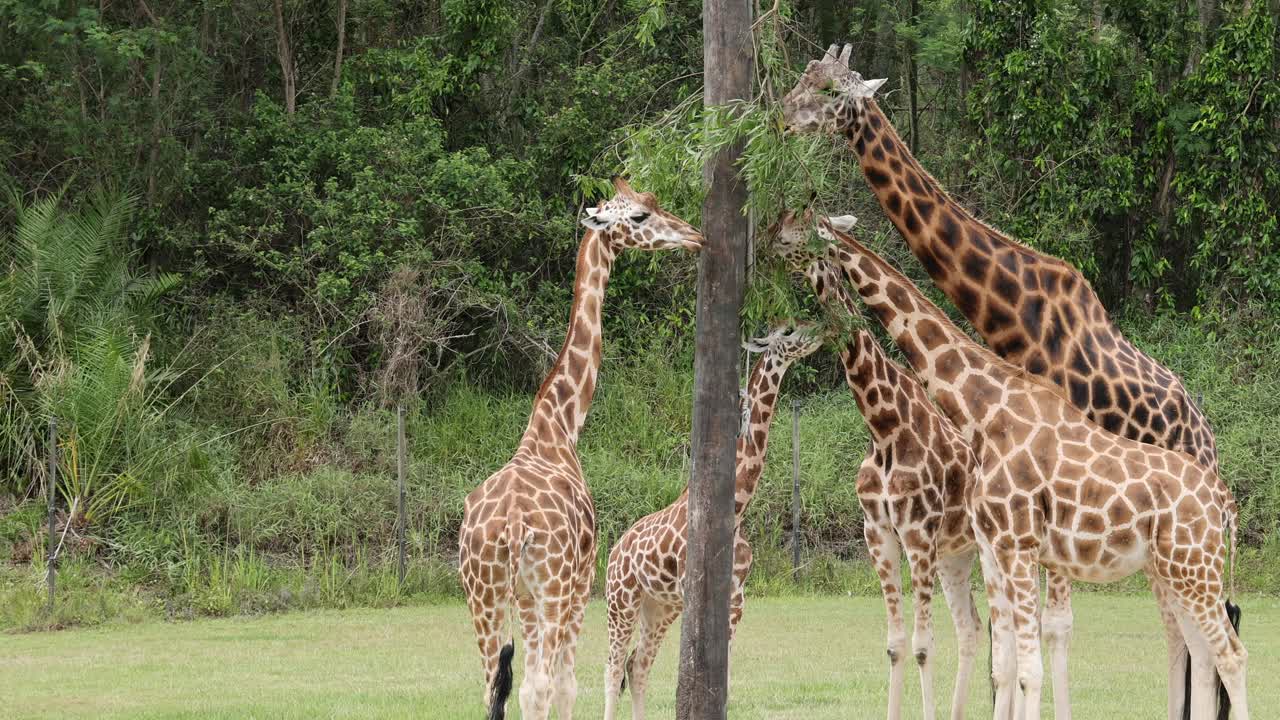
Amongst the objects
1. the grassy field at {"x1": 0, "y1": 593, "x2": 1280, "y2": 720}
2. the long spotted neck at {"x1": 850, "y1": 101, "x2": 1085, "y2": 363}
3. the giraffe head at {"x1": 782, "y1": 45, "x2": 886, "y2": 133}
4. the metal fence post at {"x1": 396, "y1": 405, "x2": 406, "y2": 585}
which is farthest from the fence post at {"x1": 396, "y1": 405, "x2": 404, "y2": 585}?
the giraffe head at {"x1": 782, "y1": 45, "x2": 886, "y2": 133}

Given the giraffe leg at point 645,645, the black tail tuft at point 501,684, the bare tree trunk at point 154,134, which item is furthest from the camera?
the bare tree trunk at point 154,134

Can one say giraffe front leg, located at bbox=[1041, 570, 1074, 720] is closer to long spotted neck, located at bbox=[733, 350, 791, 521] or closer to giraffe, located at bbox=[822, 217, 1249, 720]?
giraffe, located at bbox=[822, 217, 1249, 720]

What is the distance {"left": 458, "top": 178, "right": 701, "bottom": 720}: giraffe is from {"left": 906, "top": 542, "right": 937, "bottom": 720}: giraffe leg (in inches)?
73.9

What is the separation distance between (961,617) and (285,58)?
1577 centimetres

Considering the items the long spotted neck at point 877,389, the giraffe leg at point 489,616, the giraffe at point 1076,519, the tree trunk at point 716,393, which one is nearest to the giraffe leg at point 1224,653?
the giraffe at point 1076,519

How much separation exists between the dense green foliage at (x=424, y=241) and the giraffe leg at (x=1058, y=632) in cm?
820

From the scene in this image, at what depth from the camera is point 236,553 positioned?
52.2ft

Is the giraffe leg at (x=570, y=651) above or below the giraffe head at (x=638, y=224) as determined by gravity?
below

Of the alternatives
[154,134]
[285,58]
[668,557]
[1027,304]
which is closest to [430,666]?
[668,557]

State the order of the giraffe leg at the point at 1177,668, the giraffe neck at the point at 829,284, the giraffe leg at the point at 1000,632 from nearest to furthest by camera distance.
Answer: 1. the giraffe leg at the point at 1000,632
2. the giraffe leg at the point at 1177,668
3. the giraffe neck at the point at 829,284

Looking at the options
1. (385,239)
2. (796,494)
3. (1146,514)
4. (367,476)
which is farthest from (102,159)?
(1146,514)

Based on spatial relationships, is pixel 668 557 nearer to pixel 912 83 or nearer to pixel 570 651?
pixel 570 651

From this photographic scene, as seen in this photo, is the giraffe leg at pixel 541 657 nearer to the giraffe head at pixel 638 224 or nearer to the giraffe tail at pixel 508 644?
the giraffe tail at pixel 508 644

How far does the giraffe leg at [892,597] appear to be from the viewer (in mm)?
8273
